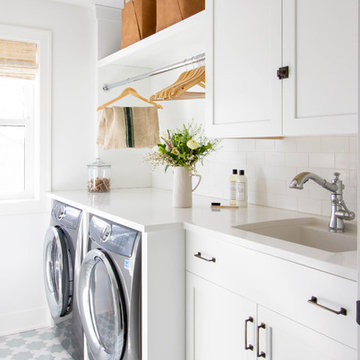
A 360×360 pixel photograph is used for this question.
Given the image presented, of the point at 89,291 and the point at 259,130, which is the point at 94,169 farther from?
the point at 259,130

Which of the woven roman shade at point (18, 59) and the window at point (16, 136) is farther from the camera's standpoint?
the window at point (16, 136)

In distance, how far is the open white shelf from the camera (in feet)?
7.43

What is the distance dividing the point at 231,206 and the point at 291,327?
3.37 ft

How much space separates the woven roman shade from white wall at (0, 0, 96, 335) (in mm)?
140

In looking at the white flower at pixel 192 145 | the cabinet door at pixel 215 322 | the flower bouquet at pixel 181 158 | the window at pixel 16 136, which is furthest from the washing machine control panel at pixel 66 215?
the cabinet door at pixel 215 322

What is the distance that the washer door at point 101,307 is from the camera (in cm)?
199

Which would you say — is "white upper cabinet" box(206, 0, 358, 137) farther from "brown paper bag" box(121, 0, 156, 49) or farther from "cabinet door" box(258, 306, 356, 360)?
"brown paper bag" box(121, 0, 156, 49)

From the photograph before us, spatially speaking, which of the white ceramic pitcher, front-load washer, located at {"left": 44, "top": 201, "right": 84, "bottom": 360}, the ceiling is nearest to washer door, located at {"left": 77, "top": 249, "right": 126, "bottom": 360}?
front-load washer, located at {"left": 44, "top": 201, "right": 84, "bottom": 360}

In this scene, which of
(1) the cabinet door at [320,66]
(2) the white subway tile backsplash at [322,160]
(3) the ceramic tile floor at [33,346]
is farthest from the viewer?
(3) the ceramic tile floor at [33,346]

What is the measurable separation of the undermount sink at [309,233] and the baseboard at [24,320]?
2114 mm

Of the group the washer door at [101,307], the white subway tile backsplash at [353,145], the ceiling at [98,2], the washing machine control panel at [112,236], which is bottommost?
the washer door at [101,307]

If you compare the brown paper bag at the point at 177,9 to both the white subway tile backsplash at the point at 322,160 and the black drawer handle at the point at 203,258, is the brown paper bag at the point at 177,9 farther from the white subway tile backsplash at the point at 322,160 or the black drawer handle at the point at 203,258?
the black drawer handle at the point at 203,258

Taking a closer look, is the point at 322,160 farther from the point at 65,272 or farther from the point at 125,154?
the point at 125,154

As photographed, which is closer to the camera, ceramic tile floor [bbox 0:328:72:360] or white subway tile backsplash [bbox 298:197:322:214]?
white subway tile backsplash [bbox 298:197:322:214]
